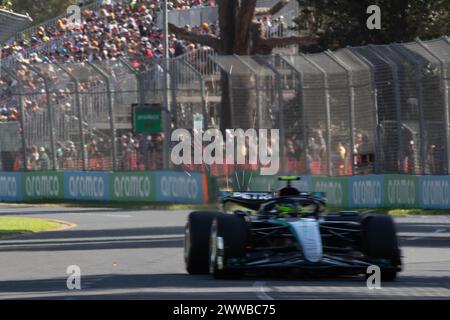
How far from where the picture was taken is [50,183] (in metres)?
36.6

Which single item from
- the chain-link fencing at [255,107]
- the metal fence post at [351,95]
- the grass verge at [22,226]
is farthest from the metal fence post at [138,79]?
the grass verge at [22,226]

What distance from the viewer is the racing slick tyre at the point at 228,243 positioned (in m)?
13.9

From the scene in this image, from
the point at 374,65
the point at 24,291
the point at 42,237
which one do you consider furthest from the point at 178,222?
the point at 24,291

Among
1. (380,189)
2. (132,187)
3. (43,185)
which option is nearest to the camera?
(380,189)

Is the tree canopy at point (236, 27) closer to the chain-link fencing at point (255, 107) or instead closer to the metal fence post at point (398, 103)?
the chain-link fencing at point (255, 107)

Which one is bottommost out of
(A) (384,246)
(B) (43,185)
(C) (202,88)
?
(A) (384,246)

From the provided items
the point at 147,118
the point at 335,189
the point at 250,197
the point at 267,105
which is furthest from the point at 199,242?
the point at 147,118

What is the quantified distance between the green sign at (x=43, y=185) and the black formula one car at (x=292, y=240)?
70.7 ft

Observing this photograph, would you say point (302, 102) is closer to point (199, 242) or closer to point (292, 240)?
point (199, 242)

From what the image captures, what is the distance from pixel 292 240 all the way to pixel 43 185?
23073 mm

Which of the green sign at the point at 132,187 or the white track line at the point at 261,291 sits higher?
the green sign at the point at 132,187

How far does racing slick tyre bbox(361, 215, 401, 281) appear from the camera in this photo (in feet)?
45.8

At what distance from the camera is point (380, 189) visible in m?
28.7

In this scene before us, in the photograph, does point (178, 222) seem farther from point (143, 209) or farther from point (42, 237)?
point (143, 209)
